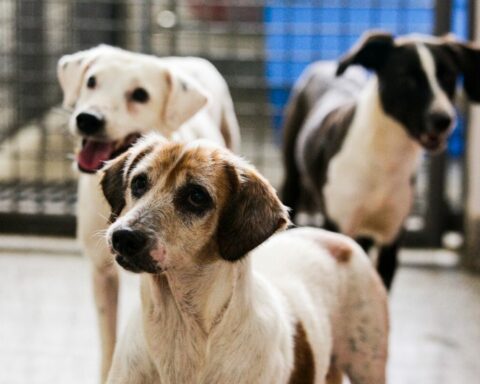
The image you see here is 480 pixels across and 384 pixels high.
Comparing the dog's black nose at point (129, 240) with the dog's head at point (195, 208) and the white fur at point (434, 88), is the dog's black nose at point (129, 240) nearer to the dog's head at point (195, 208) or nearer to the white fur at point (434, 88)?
the dog's head at point (195, 208)

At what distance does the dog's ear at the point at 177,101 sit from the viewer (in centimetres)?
312

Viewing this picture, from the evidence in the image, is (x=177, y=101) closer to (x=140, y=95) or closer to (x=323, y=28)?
(x=140, y=95)

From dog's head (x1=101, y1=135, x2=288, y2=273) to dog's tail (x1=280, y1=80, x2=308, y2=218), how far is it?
2.47 metres

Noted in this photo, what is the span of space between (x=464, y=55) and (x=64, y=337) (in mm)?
1774

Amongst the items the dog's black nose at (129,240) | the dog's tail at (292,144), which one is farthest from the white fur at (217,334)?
the dog's tail at (292,144)

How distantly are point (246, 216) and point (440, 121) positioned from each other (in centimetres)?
169

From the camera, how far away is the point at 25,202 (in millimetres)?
5559

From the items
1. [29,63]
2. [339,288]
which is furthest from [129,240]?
[29,63]

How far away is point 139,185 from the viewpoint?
2.12 m

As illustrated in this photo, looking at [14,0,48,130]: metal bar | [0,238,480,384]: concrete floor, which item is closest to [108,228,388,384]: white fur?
[0,238,480,384]: concrete floor

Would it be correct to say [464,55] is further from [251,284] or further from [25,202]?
[25,202]

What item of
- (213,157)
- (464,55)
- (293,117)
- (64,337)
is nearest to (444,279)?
(293,117)

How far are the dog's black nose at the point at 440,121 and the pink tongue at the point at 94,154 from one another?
119 cm

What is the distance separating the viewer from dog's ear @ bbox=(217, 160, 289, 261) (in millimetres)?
2094
